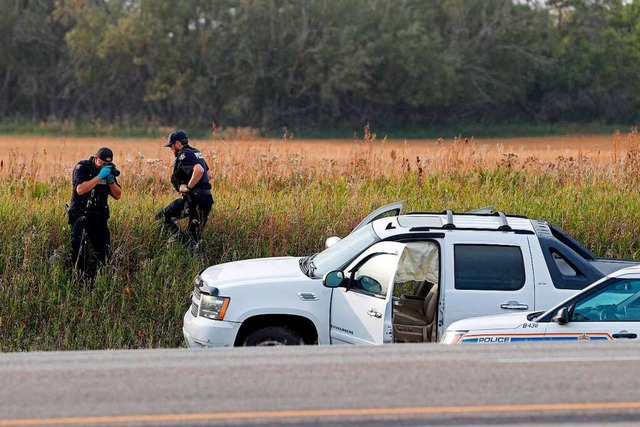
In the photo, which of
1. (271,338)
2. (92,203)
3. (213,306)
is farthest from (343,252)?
(92,203)

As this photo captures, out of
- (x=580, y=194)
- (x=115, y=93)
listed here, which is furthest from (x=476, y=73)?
(x=580, y=194)

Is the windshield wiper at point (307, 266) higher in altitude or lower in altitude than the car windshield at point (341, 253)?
lower

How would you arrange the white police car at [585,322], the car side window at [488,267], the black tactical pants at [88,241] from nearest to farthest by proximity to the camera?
the white police car at [585,322]
the car side window at [488,267]
the black tactical pants at [88,241]

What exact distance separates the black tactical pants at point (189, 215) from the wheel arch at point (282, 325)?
14.9 ft

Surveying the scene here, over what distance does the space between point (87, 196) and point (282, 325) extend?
440cm

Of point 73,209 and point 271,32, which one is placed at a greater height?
point 271,32

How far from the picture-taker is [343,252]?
10641 mm

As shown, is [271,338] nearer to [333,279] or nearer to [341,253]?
[333,279]

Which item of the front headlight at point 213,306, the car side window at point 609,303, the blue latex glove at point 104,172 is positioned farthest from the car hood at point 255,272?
the blue latex glove at point 104,172

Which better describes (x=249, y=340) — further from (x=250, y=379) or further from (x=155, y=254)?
(x=155, y=254)

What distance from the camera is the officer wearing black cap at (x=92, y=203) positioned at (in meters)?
13.4

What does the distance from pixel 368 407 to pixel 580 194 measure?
1123 cm

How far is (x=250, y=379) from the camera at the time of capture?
7836 mm

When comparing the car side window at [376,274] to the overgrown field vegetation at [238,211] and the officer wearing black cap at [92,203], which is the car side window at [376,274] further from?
the officer wearing black cap at [92,203]
